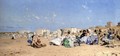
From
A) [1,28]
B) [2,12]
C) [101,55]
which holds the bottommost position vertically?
[101,55]

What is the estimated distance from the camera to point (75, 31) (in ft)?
36.7

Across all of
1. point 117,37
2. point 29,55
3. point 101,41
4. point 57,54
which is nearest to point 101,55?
point 57,54

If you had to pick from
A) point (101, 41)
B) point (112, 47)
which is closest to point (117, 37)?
point (101, 41)

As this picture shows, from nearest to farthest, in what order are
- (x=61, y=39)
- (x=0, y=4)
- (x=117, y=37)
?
(x=0, y=4) → (x=61, y=39) → (x=117, y=37)

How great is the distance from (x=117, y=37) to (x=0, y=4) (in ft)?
15.8

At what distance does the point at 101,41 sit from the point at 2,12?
3.74 meters

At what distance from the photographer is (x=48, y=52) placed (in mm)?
5801

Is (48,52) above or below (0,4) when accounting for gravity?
below

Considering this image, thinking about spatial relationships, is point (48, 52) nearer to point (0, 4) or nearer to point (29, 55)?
point (29, 55)

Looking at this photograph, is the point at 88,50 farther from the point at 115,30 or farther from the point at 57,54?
the point at 115,30

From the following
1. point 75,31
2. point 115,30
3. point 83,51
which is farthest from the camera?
point 75,31

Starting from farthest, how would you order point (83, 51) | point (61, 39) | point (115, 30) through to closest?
point (115, 30), point (61, 39), point (83, 51)

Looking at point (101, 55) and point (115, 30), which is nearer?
point (101, 55)

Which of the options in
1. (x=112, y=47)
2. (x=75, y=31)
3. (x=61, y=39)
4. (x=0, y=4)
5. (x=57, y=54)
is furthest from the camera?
(x=75, y=31)
